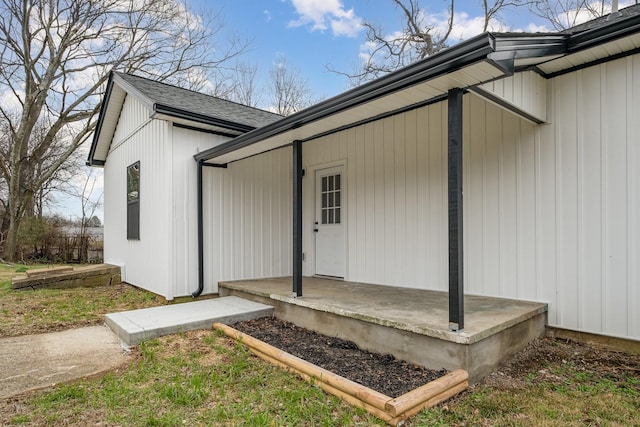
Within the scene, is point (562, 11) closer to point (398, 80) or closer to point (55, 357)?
point (398, 80)

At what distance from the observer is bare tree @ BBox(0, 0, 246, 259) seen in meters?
12.5

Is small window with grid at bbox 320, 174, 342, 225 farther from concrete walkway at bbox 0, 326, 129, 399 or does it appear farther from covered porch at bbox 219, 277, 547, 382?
concrete walkway at bbox 0, 326, 129, 399

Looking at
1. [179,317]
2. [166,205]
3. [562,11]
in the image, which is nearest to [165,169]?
[166,205]

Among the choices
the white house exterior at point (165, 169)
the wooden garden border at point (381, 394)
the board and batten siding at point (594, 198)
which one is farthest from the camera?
the white house exterior at point (165, 169)

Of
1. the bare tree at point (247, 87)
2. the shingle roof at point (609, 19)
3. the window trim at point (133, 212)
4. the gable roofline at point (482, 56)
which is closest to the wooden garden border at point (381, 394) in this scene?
the gable roofline at point (482, 56)

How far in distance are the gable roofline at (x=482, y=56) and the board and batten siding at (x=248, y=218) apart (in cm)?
224

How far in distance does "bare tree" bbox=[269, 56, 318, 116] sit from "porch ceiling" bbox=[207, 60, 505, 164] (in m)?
13.9

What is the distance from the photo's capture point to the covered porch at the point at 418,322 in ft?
9.48

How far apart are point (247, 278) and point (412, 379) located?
12.9 ft

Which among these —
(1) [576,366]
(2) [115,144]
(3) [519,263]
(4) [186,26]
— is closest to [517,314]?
(1) [576,366]

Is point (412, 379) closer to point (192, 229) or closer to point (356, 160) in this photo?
point (356, 160)

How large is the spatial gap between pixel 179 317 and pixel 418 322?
2847mm

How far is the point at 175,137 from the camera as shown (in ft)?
18.8

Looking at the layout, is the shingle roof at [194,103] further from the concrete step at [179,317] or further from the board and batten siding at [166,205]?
the concrete step at [179,317]
